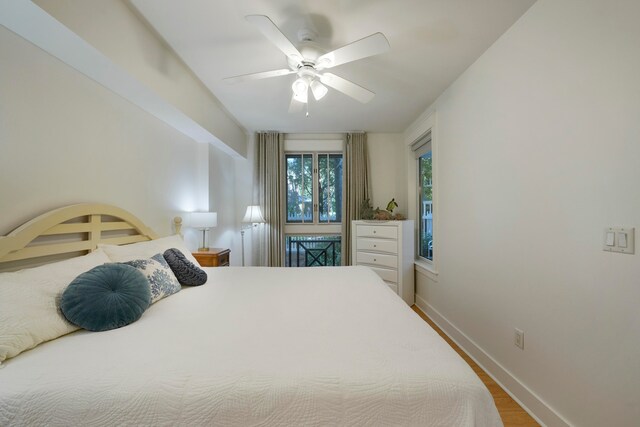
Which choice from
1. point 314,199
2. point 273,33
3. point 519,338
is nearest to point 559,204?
point 519,338

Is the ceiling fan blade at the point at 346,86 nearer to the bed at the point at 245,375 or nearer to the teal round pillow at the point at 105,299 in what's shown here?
the bed at the point at 245,375

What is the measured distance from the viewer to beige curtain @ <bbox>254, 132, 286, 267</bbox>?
156 inches

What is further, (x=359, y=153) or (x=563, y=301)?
(x=359, y=153)

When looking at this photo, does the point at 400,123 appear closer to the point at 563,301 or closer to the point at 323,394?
the point at 563,301

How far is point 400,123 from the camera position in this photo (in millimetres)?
3668

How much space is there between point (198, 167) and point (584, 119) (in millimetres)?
3386

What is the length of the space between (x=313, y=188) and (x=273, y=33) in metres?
2.77

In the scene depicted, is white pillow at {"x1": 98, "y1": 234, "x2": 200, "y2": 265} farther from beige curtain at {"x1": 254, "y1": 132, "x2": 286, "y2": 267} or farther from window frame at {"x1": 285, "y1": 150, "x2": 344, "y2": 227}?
window frame at {"x1": 285, "y1": 150, "x2": 344, "y2": 227}

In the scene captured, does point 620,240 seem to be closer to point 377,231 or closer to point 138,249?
point 377,231

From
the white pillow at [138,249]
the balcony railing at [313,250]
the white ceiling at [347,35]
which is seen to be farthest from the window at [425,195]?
the white pillow at [138,249]

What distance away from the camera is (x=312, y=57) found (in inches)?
72.0

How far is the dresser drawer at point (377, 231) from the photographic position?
3352 millimetres

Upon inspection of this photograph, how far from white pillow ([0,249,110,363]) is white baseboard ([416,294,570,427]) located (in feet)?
8.02

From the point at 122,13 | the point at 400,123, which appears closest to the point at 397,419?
the point at 122,13
